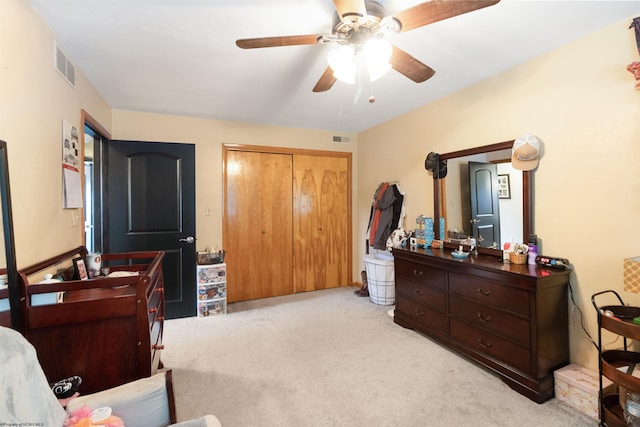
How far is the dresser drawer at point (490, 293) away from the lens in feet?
6.33

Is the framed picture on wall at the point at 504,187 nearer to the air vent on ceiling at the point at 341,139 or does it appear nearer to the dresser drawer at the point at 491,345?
the dresser drawer at the point at 491,345

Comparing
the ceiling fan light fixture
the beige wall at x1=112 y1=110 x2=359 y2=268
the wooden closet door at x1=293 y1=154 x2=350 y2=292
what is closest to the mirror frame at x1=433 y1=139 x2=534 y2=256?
the ceiling fan light fixture

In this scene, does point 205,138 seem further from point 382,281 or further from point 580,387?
point 580,387

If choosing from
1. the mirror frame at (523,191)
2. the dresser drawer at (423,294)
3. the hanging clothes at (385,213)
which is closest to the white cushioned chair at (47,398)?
the dresser drawer at (423,294)

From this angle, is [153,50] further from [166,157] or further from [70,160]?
[166,157]

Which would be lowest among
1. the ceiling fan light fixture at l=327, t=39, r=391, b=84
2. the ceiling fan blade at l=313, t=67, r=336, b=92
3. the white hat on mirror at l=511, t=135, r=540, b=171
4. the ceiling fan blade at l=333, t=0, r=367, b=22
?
the white hat on mirror at l=511, t=135, r=540, b=171

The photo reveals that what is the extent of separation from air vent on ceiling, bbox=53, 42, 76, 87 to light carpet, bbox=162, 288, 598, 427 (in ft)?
7.38

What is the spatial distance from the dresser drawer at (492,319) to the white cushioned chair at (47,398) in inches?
75.4

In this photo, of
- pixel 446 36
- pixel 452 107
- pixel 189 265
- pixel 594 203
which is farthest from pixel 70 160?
pixel 594 203

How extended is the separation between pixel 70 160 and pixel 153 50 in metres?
0.98

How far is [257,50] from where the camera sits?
2072 mm

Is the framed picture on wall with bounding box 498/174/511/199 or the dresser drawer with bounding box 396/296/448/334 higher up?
the framed picture on wall with bounding box 498/174/511/199

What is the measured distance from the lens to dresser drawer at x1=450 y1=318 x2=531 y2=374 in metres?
1.93

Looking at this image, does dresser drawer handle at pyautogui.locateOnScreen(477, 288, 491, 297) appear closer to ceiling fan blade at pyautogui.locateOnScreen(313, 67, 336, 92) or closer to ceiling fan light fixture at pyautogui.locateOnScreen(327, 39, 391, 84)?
ceiling fan light fixture at pyautogui.locateOnScreen(327, 39, 391, 84)
